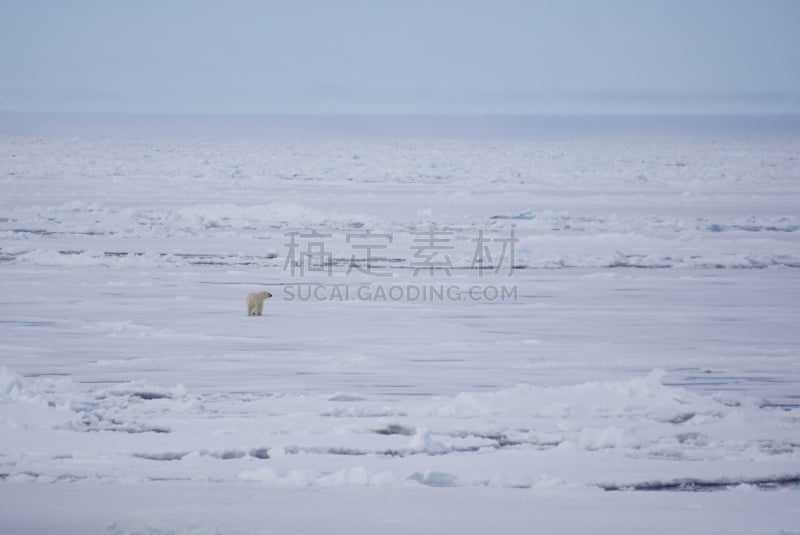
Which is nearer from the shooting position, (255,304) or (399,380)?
(399,380)

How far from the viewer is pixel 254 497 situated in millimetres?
4176

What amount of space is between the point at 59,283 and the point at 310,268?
2660 mm

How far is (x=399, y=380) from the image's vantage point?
635 cm

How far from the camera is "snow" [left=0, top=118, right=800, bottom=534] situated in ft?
13.6

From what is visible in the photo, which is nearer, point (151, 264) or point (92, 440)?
point (92, 440)

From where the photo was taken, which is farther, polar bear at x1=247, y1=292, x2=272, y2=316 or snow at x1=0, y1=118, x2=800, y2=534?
polar bear at x1=247, y1=292, x2=272, y2=316

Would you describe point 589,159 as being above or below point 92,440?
above

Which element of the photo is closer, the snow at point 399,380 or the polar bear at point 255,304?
the snow at point 399,380

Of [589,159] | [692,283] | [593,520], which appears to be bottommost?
[593,520]

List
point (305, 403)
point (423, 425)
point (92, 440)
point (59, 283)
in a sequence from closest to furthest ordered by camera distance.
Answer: point (92, 440), point (423, 425), point (305, 403), point (59, 283)

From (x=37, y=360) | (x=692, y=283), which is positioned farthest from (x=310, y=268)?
(x=37, y=360)

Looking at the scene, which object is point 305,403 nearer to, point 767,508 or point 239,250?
point 767,508

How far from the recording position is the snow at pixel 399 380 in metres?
4.15

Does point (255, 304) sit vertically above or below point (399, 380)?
above
